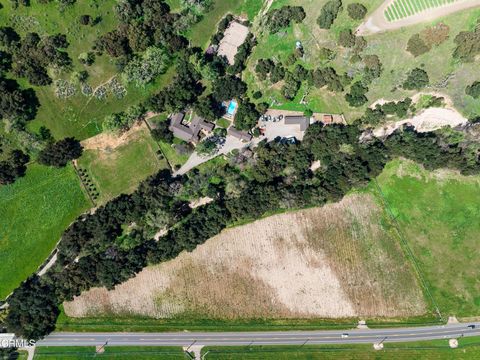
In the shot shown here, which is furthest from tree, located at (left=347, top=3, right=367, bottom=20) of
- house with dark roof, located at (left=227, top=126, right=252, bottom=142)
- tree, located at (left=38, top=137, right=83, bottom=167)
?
tree, located at (left=38, top=137, right=83, bottom=167)

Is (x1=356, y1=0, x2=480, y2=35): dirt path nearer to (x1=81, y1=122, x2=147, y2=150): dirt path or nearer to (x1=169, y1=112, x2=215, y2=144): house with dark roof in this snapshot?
(x1=169, y1=112, x2=215, y2=144): house with dark roof

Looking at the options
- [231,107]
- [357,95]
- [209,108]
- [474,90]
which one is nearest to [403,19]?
[357,95]

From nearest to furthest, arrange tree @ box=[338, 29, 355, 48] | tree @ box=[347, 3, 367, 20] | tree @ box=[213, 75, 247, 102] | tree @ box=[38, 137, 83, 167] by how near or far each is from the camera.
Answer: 1. tree @ box=[347, 3, 367, 20]
2. tree @ box=[338, 29, 355, 48]
3. tree @ box=[213, 75, 247, 102]
4. tree @ box=[38, 137, 83, 167]

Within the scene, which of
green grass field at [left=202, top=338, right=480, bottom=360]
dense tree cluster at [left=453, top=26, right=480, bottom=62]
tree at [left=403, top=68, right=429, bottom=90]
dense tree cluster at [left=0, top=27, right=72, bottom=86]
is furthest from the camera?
green grass field at [left=202, top=338, right=480, bottom=360]

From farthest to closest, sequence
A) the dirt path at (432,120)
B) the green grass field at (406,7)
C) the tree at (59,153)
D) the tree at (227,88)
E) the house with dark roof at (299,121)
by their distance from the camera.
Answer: the dirt path at (432,120), the house with dark roof at (299,121), the tree at (59,153), the tree at (227,88), the green grass field at (406,7)

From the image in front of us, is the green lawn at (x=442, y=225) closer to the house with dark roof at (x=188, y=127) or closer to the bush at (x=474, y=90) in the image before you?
the bush at (x=474, y=90)

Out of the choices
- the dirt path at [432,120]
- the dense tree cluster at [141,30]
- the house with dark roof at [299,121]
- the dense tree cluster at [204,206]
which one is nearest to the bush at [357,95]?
the dense tree cluster at [204,206]
